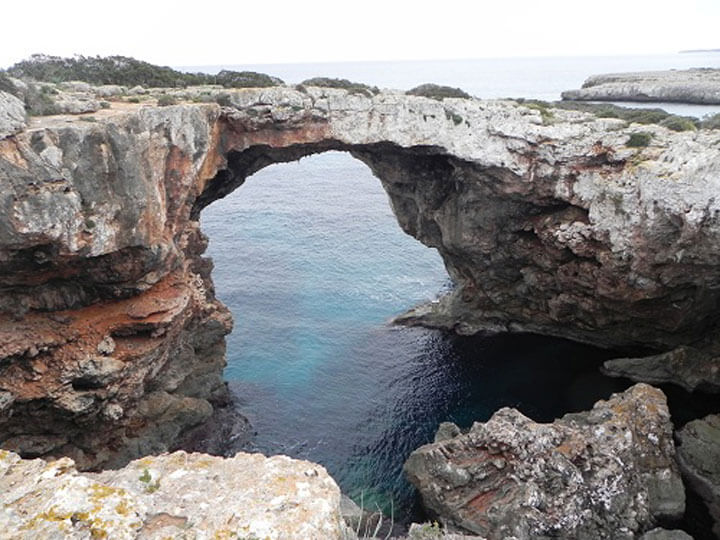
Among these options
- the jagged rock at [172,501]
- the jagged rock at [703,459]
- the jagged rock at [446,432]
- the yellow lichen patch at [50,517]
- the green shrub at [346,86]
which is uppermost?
the green shrub at [346,86]

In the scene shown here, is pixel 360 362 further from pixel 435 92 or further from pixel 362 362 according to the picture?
pixel 435 92

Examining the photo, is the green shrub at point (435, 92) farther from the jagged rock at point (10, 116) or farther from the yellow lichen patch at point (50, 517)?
the yellow lichen patch at point (50, 517)

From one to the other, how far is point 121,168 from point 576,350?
34441 millimetres

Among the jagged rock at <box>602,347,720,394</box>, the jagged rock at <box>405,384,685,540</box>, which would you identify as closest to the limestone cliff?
the jagged rock at <box>602,347,720,394</box>

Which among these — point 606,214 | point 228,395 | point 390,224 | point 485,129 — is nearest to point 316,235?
point 390,224

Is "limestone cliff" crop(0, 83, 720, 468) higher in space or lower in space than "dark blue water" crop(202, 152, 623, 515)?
higher

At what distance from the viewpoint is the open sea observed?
109 ft

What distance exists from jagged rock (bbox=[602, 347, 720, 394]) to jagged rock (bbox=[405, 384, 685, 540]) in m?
9.38

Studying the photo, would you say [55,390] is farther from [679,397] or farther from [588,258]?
[679,397]

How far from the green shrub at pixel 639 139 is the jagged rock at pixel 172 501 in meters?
27.1

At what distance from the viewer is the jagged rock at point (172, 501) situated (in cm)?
849

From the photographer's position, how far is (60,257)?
21234mm

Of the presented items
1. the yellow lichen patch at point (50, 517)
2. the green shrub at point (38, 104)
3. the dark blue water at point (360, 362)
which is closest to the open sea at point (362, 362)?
the dark blue water at point (360, 362)

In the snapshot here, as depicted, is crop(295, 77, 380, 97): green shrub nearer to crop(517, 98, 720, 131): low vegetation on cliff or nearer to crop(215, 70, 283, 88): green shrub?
crop(215, 70, 283, 88): green shrub
